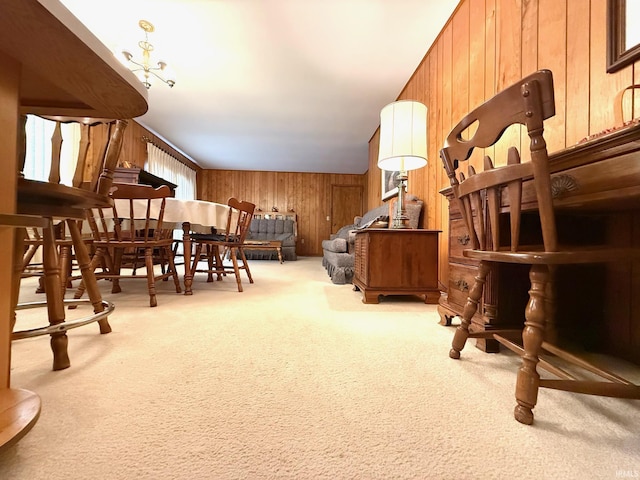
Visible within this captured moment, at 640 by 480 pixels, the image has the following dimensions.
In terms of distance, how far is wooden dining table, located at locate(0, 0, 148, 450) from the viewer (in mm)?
555

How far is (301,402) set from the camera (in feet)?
2.54

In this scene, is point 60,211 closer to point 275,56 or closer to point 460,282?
point 460,282

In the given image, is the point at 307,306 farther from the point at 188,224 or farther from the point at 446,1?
the point at 446,1

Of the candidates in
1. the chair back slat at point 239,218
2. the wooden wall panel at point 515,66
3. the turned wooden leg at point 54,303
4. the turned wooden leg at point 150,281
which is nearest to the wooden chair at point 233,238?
the chair back slat at point 239,218

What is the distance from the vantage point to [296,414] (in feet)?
2.37

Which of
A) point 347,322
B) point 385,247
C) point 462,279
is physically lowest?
point 347,322

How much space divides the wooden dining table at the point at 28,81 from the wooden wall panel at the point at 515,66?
1720mm

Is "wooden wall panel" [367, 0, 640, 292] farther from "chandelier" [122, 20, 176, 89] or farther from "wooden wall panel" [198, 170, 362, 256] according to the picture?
"wooden wall panel" [198, 170, 362, 256]

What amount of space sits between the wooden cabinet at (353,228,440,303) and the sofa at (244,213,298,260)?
4.35 metres

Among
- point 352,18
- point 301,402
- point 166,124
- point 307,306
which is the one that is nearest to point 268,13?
point 352,18

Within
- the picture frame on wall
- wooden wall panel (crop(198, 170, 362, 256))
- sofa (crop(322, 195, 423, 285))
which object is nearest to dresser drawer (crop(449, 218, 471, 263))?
sofa (crop(322, 195, 423, 285))

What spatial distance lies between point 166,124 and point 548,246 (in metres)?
5.60

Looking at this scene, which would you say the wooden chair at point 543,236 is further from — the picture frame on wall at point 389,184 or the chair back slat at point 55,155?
the picture frame on wall at point 389,184

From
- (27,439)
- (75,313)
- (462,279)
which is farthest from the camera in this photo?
(75,313)
